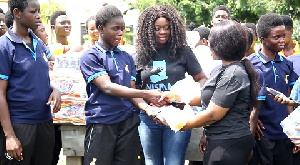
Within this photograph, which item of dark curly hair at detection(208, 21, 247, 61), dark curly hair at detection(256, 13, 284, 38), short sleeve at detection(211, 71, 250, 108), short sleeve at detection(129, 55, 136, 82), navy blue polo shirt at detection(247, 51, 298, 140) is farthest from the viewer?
dark curly hair at detection(256, 13, 284, 38)

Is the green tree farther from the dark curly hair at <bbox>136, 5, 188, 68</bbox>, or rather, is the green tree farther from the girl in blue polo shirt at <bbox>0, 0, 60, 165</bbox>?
the girl in blue polo shirt at <bbox>0, 0, 60, 165</bbox>

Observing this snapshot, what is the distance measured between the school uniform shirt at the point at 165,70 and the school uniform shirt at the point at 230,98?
2.69 ft

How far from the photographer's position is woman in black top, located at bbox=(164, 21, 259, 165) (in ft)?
13.0

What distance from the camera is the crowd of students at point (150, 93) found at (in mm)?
4039

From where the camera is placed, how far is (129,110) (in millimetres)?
4570

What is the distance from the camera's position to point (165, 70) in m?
4.92

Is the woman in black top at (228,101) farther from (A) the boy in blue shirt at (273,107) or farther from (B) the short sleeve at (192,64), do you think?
(A) the boy in blue shirt at (273,107)

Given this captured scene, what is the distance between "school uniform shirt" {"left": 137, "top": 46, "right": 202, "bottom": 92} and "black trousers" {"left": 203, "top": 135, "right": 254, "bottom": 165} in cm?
104

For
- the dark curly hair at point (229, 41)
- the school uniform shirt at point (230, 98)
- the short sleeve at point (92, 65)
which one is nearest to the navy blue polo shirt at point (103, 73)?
the short sleeve at point (92, 65)

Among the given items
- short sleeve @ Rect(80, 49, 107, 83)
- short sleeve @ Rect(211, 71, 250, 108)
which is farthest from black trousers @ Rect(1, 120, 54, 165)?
short sleeve @ Rect(211, 71, 250, 108)

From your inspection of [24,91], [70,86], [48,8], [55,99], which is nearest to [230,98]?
[55,99]

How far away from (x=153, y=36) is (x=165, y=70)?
37cm

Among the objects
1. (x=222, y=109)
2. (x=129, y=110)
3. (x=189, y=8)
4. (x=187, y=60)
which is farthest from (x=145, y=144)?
(x=189, y=8)

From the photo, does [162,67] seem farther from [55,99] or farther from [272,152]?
[272,152]
